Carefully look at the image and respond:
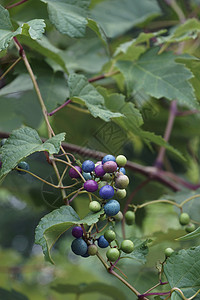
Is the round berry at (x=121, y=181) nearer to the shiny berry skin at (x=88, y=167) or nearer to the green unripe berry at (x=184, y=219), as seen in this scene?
the shiny berry skin at (x=88, y=167)

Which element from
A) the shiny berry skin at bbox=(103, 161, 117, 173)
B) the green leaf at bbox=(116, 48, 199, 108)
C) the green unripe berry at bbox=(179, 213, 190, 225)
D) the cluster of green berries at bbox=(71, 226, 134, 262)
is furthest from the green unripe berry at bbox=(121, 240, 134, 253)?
the green leaf at bbox=(116, 48, 199, 108)

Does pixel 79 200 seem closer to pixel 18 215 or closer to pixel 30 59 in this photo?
pixel 30 59

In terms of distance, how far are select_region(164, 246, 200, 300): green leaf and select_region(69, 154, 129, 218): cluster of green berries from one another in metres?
0.10

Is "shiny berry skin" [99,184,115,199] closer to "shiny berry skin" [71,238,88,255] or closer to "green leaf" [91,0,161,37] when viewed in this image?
"shiny berry skin" [71,238,88,255]

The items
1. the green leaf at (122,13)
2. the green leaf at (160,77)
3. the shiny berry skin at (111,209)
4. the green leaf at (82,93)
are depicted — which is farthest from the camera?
the green leaf at (122,13)

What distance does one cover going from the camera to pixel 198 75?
924 millimetres

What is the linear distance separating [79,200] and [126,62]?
0.37 metres

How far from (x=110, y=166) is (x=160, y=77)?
42 centimetres

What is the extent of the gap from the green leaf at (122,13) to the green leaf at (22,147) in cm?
73

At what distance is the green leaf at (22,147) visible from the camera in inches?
22.1

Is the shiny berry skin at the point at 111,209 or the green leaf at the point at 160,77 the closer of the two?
the shiny berry skin at the point at 111,209

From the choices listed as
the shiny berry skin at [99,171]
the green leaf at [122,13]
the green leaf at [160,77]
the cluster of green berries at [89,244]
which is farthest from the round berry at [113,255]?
the green leaf at [122,13]

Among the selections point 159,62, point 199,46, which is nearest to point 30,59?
point 159,62

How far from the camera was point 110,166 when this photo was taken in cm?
55
